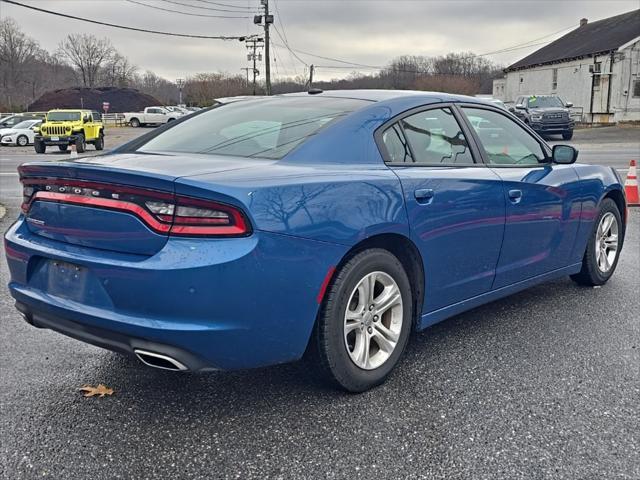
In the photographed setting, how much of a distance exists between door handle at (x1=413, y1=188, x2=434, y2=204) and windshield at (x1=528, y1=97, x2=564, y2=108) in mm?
26500

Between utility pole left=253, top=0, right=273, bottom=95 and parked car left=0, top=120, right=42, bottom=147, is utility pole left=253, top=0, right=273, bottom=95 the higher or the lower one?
the higher one

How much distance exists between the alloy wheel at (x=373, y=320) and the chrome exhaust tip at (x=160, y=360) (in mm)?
830

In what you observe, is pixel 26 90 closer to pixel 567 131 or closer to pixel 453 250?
pixel 567 131

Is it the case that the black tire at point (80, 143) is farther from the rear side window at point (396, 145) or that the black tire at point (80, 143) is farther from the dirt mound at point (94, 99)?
the dirt mound at point (94, 99)

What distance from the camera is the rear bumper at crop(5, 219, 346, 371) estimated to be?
2.51 metres

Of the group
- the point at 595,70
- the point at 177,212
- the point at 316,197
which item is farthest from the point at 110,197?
the point at 595,70

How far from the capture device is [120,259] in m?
2.62

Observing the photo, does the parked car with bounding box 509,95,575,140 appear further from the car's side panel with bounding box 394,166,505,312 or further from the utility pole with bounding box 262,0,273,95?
the car's side panel with bounding box 394,166,505,312

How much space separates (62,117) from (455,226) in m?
25.5

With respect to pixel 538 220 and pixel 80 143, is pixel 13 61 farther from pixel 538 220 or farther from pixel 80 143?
pixel 538 220

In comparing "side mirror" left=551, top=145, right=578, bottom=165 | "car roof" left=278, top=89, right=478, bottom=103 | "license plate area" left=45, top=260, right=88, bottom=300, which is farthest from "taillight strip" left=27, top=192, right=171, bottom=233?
"side mirror" left=551, top=145, right=578, bottom=165

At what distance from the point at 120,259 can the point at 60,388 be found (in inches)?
42.8

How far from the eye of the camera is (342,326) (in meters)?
2.98

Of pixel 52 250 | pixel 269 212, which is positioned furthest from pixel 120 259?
pixel 269 212
